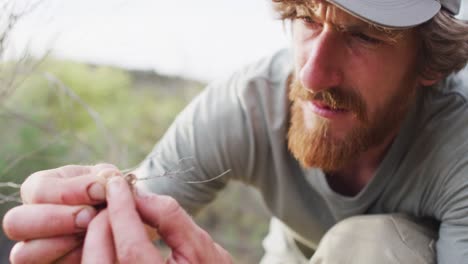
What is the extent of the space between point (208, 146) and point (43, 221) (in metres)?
0.83

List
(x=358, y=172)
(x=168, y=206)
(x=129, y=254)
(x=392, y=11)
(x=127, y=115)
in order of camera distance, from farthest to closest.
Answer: (x=127, y=115)
(x=358, y=172)
(x=392, y=11)
(x=168, y=206)
(x=129, y=254)

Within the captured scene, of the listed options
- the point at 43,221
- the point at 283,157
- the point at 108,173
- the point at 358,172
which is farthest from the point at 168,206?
the point at 358,172

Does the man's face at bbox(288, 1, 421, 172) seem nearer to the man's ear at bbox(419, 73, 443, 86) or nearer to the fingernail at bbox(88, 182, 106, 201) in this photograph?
the man's ear at bbox(419, 73, 443, 86)

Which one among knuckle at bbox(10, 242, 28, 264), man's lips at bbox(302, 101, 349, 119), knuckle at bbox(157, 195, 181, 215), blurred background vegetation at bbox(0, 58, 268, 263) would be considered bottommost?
blurred background vegetation at bbox(0, 58, 268, 263)

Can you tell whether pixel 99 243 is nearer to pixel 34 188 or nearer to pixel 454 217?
pixel 34 188

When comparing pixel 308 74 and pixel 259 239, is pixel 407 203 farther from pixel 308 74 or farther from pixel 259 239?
pixel 259 239

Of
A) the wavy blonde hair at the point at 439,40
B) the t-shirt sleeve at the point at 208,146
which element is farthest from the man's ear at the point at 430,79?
the t-shirt sleeve at the point at 208,146

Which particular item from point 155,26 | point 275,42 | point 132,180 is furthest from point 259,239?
point 132,180

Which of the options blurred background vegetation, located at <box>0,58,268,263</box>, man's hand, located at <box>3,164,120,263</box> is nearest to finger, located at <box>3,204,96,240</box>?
man's hand, located at <box>3,164,120,263</box>

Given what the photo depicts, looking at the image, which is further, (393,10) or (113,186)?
(393,10)

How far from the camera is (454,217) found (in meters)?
1.58

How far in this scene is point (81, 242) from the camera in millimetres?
1177

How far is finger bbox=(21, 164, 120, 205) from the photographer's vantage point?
1.14m

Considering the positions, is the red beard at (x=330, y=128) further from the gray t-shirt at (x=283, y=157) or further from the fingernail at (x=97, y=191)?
the fingernail at (x=97, y=191)
